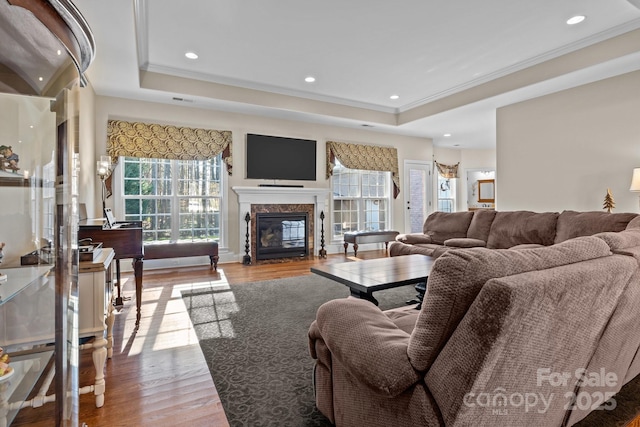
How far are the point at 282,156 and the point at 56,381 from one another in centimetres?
500

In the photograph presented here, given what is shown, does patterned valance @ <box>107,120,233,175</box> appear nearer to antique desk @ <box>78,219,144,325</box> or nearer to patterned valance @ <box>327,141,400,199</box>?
patterned valance @ <box>327,141,400,199</box>

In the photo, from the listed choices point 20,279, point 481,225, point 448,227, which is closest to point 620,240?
point 20,279

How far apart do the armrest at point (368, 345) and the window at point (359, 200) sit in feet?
17.6

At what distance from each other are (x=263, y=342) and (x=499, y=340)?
193cm

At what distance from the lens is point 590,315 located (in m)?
0.98

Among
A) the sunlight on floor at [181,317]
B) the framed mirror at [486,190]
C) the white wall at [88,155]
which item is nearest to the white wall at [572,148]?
the framed mirror at [486,190]

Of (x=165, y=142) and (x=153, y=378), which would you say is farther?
(x=165, y=142)

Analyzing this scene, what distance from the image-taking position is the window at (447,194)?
28.4ft

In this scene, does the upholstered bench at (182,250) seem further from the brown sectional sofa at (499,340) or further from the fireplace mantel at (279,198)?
the brown sectional sofa at (499,340)

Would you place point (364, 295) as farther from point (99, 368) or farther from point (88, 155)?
point (88, 155)

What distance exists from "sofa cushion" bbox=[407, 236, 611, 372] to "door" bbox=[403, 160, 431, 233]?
21.9 ft

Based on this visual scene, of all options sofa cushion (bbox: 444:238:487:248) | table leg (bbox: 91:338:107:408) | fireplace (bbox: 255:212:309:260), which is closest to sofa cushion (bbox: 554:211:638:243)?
sofa cushion (bbox: 444:238:487:248)

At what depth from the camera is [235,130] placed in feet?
18.1

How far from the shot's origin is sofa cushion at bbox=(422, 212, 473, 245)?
4.72 meters
